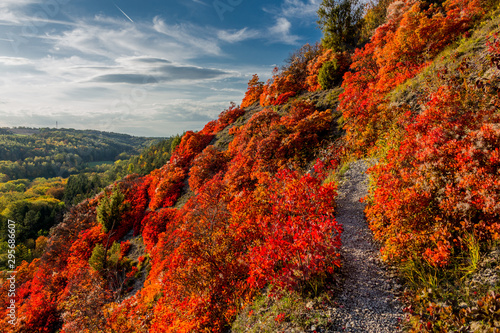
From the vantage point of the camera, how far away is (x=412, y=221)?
24.1ft

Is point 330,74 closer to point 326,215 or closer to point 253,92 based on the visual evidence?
point 253,92

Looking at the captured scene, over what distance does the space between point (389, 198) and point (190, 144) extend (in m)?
33.5

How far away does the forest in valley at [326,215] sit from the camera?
643 centimetres

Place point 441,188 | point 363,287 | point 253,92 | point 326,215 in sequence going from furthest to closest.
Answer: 1. point 253,92
2. point 326,215
3. point 363,287
4. point 441,188

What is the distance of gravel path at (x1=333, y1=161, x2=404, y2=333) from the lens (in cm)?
621

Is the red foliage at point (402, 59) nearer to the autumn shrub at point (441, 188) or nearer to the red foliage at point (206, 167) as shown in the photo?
the autumn shrub at point (441, 188)

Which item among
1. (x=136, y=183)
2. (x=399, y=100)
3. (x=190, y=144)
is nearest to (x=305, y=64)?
(x=190, y=144)

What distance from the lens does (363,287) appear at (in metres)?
7.32

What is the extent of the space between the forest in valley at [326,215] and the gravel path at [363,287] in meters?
0.37

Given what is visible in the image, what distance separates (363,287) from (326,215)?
10.8 ft

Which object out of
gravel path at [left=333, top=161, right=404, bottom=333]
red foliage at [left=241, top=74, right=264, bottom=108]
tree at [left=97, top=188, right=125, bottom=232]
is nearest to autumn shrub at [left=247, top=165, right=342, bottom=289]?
gravel path at [left=333, top=161, right=404, bottom=333]

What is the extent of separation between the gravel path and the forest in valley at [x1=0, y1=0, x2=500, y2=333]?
0.37 m

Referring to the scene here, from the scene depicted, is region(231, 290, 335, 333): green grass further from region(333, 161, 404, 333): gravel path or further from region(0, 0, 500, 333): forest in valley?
region(333, 161, 404, 333): gravel path

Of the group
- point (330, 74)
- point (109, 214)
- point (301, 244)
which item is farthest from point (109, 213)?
point (330, 74)
